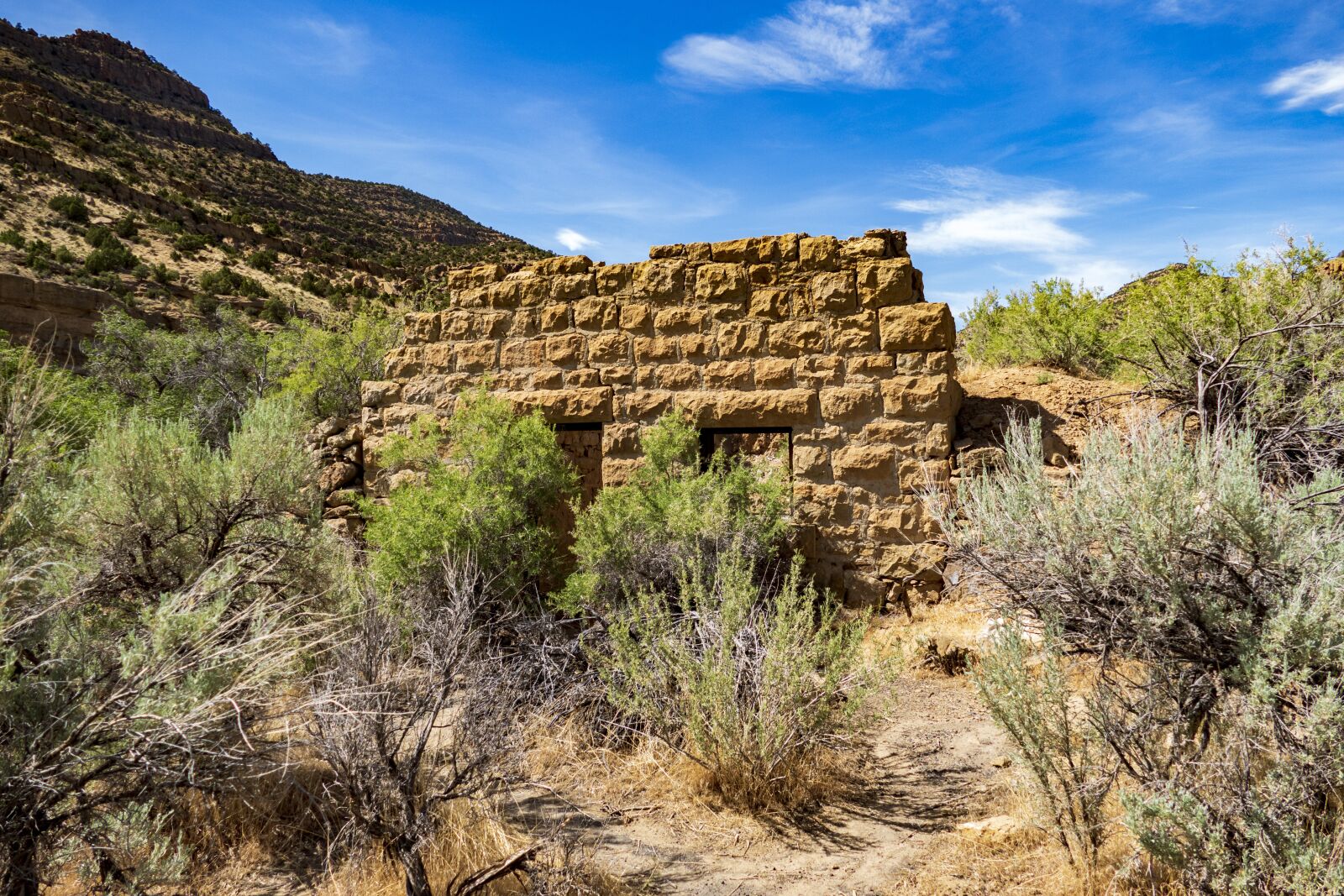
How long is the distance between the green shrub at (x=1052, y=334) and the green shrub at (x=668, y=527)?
5061mm

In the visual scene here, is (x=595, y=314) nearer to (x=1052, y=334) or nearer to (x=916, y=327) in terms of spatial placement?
(x=916, y=327)

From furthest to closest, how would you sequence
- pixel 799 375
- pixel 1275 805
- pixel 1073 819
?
pixel 799 375
pixel 1073 819
pixel 1275 805

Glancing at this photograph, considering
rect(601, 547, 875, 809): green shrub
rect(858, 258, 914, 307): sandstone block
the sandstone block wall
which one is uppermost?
the sandstone block wall

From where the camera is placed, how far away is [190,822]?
3.11m

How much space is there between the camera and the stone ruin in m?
5.52

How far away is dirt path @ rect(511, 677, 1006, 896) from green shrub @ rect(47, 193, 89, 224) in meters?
27.3

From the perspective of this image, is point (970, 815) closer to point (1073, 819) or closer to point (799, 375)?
point (1073, 819)

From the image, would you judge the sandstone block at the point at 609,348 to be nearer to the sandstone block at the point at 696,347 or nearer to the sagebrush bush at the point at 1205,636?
the sandstone block at the point at 696,347

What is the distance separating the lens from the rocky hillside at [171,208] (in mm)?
22109

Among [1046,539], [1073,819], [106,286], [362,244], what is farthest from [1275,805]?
[362,244]

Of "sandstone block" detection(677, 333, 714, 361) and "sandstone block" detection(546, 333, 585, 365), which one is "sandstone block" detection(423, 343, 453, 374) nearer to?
"sandstone block" detection(546, 333, 585, 365)

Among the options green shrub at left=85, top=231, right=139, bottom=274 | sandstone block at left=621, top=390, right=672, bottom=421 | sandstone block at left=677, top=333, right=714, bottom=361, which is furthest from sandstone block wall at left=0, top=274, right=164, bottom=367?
sandstone block at left=677, top=333, right=714, bottom=361

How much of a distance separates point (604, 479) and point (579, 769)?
2.68m

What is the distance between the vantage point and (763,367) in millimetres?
5812
